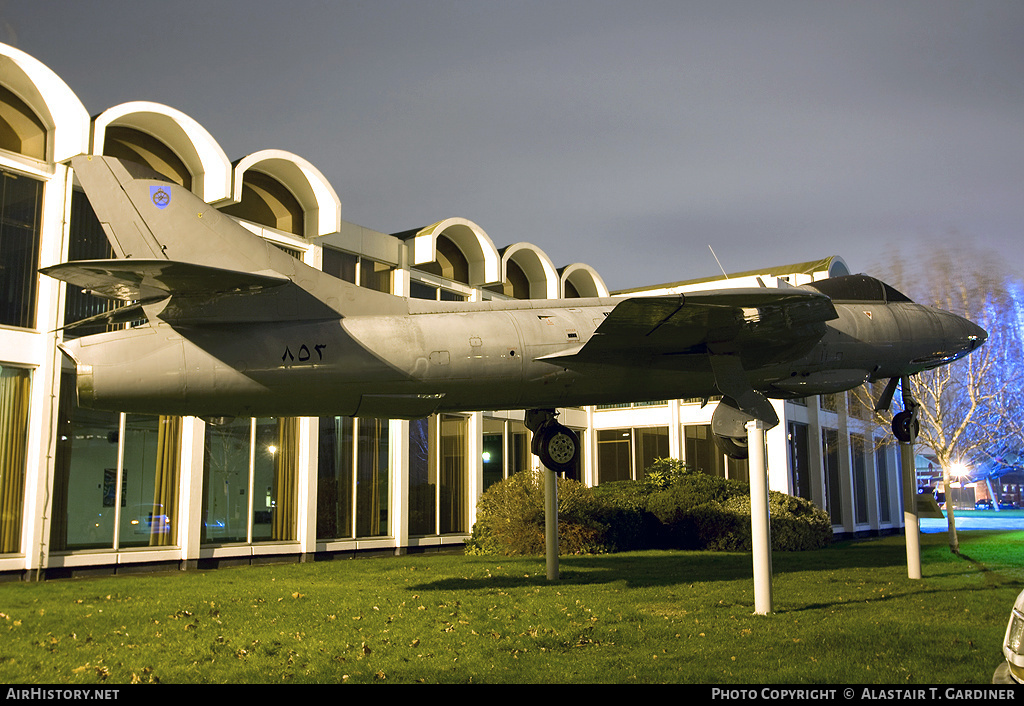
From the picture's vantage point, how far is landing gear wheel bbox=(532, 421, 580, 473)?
15193 millimetres

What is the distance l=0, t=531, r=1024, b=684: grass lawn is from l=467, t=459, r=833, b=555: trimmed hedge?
5405 millimetres

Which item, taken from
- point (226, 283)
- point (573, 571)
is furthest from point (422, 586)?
point (226, 283)

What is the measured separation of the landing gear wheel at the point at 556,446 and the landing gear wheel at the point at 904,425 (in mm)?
6478

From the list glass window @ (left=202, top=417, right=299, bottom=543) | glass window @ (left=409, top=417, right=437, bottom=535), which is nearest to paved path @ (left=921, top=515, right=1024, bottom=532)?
glass window @ (left=409, top=417, right=437, bottom=535)

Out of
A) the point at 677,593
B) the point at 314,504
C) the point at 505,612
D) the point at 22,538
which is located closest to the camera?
the point at 505,612

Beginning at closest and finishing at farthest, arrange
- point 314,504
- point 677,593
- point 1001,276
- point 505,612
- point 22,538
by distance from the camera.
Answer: point 505,612 < point 677,593 < point 22,538 < point 1001,276 < point 314,504

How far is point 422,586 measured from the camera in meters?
16.7

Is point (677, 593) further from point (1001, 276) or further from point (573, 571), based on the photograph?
point (1001, 276)

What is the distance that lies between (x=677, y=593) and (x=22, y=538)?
1442 cm

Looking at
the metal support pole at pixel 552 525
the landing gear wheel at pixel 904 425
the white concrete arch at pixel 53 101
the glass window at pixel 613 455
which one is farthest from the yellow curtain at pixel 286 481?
the landing gear wheel at pixel 904 425

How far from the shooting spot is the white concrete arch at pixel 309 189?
2405 cm

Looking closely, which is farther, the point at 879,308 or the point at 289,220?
the point at 289,220

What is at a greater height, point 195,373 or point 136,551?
point 195,373

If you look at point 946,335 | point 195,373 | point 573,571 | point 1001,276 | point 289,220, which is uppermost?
point 289,220
